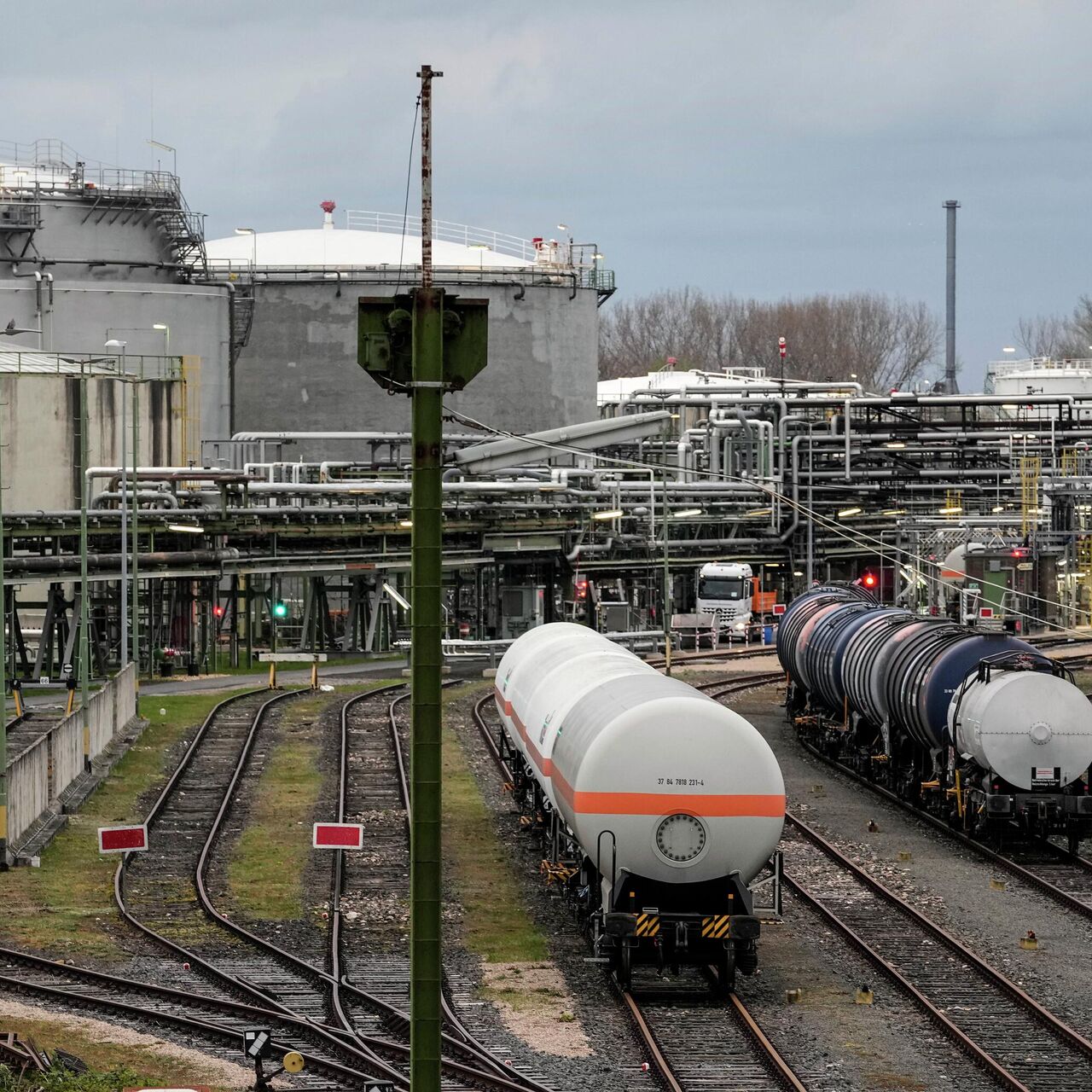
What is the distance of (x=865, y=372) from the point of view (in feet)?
495

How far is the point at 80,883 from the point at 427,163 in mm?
16733

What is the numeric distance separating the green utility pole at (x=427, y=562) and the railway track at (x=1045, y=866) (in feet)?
47.9

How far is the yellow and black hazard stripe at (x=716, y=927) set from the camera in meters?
19.4

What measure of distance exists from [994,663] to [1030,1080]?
37.3 ft

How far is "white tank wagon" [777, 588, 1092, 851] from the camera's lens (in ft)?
88.6

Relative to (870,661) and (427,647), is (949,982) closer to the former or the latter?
(427,647)

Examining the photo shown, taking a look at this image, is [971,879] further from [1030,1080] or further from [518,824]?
[1030,1080]

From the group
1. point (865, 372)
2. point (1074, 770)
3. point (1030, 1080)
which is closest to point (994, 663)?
point (1074, 770)

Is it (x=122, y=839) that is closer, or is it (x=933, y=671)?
(x=122, y=839)

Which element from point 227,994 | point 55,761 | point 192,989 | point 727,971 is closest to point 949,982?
point 727,971

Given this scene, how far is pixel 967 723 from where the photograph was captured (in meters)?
27.6

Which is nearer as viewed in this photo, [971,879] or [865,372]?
[971,879]

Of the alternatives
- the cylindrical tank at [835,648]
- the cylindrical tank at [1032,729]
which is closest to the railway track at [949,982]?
the cylindrical tank at [1032,729]

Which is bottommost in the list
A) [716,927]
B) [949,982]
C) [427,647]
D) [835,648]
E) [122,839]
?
[949,982]
